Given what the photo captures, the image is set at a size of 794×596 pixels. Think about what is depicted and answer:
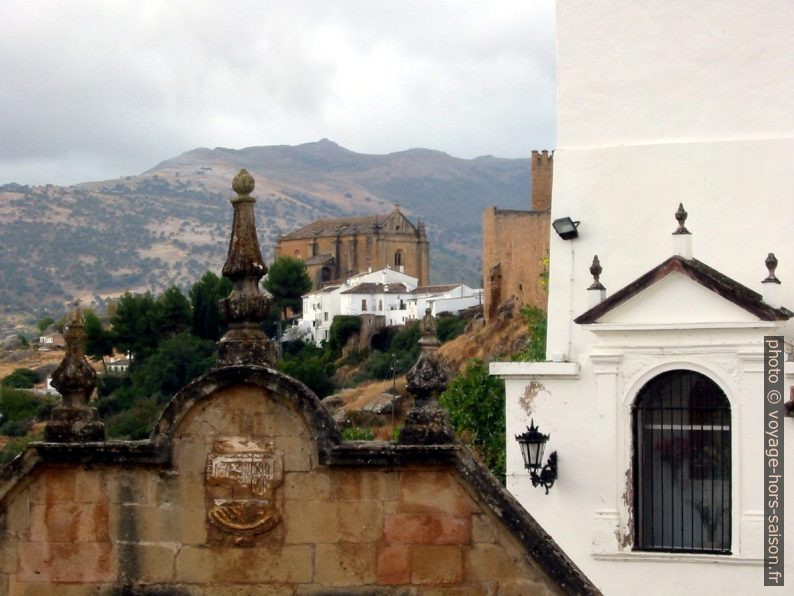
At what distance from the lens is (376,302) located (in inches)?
4892

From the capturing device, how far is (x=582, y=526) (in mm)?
13797

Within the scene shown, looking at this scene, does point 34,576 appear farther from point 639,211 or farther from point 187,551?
point 639,211

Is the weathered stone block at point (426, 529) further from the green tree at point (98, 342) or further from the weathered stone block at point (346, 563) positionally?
the green tree at point (98, 342)

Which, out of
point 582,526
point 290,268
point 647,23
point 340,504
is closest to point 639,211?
point 647,23

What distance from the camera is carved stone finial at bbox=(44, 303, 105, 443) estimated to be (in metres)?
11.0

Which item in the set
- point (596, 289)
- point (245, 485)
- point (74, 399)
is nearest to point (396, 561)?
point (245, 485)

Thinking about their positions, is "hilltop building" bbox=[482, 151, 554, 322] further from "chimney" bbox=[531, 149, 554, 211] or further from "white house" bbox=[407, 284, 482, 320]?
"white house" bbox=[407, 284, 482, 320]

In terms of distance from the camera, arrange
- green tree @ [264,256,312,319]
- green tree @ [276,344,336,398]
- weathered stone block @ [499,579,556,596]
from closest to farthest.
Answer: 1. weathered stone block @ [499,579,556,596]
2. green tree @ [276,344,336,398]
3. green tree @ [264,256,312,319]

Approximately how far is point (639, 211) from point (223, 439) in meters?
4.80

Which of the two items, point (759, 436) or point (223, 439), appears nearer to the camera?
point (223, 439)

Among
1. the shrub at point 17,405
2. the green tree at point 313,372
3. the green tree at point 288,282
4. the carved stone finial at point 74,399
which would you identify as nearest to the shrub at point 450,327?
the green tree at point 313,372

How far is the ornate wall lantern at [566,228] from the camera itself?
46.2 feet

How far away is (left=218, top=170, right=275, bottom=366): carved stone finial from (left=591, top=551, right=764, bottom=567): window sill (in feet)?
13.4

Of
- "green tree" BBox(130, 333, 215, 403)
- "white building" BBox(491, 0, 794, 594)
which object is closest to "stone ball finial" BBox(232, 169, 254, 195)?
"white building" BBox(491, 0, 794, 594)
